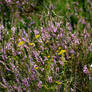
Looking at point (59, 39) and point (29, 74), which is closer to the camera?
Result: point (29, 74)

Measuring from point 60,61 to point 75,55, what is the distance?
22 cm

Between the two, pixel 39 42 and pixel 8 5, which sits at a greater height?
pixel 8 5

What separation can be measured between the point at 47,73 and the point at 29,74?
0.16 m

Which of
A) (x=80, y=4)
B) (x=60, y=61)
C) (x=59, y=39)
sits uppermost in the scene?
(x=80, y=4)

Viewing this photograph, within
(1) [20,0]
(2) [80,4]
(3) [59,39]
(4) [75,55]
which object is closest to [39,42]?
(3) [59,39]

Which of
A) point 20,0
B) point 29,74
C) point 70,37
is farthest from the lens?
point 20,0

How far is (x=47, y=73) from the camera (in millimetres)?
1867

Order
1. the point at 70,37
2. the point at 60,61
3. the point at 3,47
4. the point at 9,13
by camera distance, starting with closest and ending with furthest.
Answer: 1. the point at 60,61
2. the point at 70,37
3. the point at 3,47
4. the point at 9,13

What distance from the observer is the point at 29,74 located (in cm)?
183

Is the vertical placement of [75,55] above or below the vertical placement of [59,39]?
below

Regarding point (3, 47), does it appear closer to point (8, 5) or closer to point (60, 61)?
point (60, 61)

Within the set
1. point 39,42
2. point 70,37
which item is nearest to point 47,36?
point 39,42

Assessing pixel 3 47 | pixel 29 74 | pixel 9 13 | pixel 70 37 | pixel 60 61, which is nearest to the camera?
pixel 29 74

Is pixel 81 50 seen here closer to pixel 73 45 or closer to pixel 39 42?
pixel 73 45
